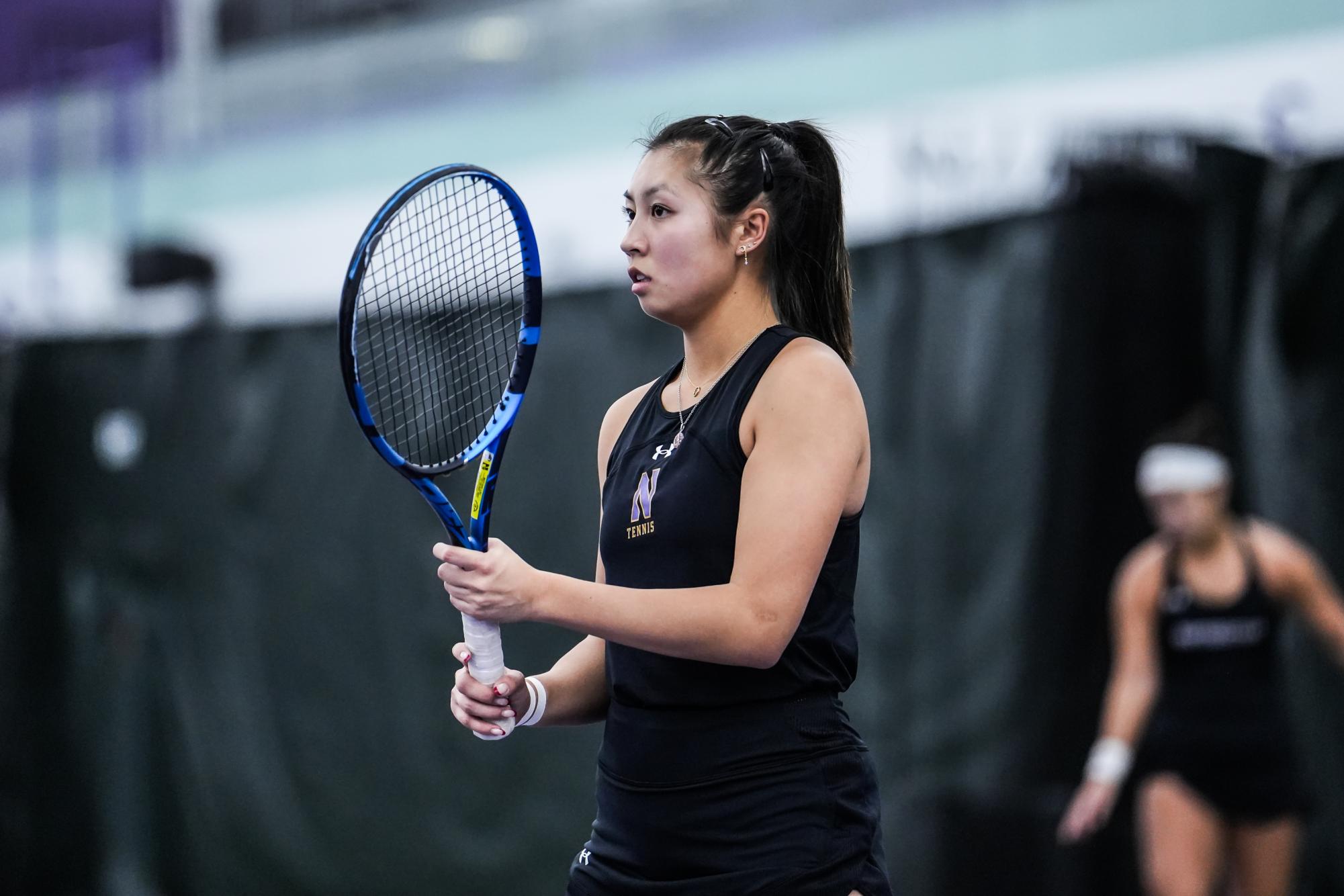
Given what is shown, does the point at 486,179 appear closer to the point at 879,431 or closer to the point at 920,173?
the point at 879,431

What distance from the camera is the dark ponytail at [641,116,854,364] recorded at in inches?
92.5

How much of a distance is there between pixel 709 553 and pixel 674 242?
480 millimetres

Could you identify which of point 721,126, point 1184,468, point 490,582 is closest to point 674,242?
point 721,126

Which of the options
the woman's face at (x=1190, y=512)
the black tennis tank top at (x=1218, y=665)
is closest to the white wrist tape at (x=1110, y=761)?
the black tennis tank top at (x=1218, y=665)

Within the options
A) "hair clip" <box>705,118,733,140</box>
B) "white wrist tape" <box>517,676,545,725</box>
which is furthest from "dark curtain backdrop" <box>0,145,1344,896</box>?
"white wrist tape" <box>517,676,545,725</box>

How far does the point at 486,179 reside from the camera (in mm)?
2404

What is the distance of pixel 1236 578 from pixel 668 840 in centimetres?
321

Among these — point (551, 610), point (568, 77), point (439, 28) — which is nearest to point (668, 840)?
point (551, 610)

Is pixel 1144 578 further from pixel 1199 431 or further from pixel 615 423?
pixel 615 423

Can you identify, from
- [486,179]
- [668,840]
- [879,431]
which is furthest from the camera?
[879,431]

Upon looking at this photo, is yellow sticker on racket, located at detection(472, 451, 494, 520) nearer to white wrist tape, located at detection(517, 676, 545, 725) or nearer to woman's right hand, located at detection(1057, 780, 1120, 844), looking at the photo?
white wrist tape, located at detection(517, 676, 545, 725)

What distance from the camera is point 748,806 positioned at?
2.17 meters

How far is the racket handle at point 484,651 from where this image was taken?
84.3 inches

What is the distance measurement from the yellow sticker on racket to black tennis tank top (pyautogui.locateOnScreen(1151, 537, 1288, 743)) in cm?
314
